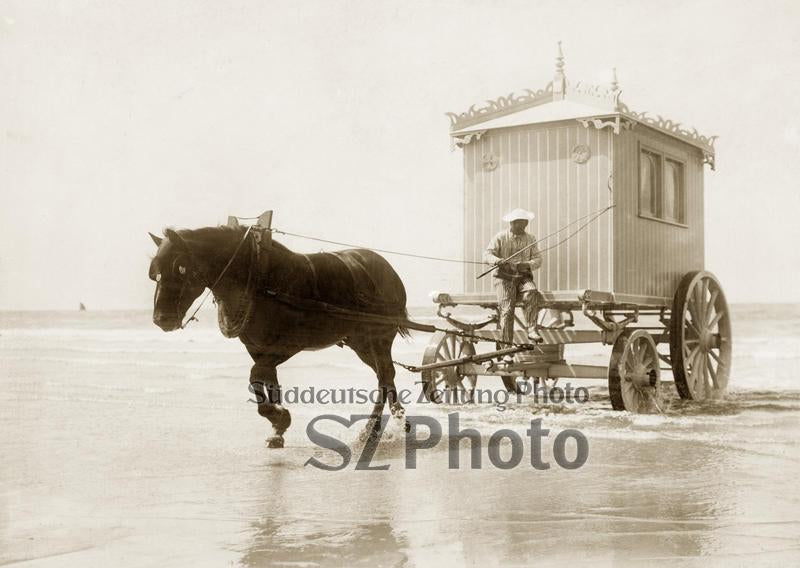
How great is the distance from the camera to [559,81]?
784 centimetres

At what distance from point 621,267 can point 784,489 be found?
11.6 ft

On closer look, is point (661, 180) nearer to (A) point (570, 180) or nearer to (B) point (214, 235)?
(A) point (570, 180)

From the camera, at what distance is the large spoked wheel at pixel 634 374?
26.6 ft

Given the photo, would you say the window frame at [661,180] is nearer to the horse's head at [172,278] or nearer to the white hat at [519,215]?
the white hat at [519,215]

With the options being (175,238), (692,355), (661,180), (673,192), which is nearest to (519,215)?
(661,180)

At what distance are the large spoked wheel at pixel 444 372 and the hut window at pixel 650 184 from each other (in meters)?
2.32

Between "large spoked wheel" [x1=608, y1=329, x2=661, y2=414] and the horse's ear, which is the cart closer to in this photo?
"large spoked wheel" [x1=608, y1=329, x2=661, y2=414]

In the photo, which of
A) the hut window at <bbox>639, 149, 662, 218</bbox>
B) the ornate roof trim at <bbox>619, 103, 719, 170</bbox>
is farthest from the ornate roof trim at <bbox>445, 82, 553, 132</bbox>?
the hut window at <bbox>639, 149, 662, 218</bbox>

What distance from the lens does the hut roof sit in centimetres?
793

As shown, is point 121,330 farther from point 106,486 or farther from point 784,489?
point 784,489

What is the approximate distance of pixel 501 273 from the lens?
785 centimetres

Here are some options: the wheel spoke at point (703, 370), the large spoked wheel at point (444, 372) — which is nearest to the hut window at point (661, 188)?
the wheel spoke at point (703, 370)

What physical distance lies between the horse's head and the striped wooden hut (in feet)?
12.5

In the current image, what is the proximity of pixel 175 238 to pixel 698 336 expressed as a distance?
657 cm
